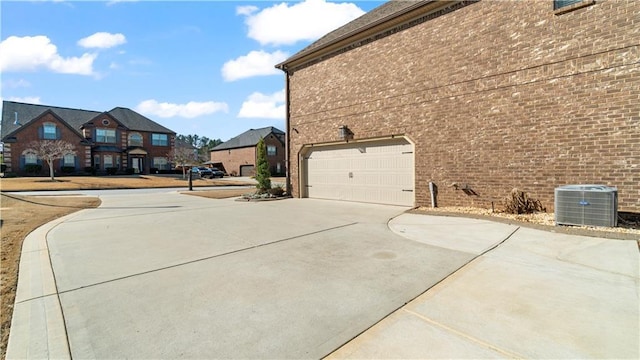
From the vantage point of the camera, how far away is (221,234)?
7102mm

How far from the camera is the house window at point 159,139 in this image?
142ft

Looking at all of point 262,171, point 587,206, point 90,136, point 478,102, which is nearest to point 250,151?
point 90,136

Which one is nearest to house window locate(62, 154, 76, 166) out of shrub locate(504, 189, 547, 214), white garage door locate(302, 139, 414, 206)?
white garage door locate(302, 139, 414, 206)

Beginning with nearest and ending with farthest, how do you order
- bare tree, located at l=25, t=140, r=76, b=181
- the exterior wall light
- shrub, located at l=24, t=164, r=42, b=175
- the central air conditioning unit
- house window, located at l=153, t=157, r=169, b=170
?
1. the central air conditioning unit
2. the exterior wall light
3. bare tree, located at l=25, t=140, r=76, b=181
4. shrub, located at l=24, t=164, r=42, b=175
5. house window, located at l=153, t=157, r=169, b=170

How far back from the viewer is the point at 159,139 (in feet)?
144

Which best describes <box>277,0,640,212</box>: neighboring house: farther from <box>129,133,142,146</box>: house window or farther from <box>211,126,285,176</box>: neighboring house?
<box>129,133,142,146</box>: house window

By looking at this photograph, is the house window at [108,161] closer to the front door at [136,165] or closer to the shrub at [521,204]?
the front door at [136,165]

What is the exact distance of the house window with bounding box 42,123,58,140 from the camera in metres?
33.2

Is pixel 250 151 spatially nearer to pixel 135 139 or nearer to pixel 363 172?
pixel 135 139

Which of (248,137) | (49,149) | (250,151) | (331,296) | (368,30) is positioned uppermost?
(368,30)

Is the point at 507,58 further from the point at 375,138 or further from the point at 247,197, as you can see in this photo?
the point at 247,197

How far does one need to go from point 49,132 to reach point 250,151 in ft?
75.7

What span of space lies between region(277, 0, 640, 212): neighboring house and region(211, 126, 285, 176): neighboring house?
3357 cm

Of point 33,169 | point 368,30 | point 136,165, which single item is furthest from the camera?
point 136,165
